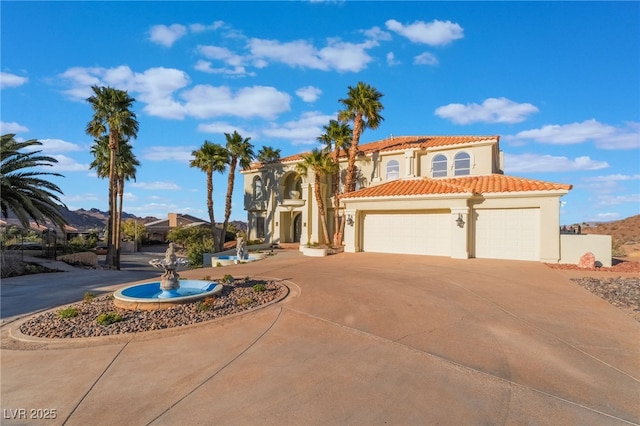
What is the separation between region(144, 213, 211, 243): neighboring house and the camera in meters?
55.2

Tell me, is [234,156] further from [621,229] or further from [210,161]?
[621,229]

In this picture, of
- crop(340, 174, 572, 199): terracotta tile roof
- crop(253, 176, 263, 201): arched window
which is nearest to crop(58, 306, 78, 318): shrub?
crop(340, 174, 572, 199): terracotta tile roof

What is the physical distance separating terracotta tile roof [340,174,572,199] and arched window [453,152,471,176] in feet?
2.93

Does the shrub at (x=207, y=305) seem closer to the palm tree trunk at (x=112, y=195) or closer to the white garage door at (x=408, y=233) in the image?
the white garage door at (x=408, y=233)

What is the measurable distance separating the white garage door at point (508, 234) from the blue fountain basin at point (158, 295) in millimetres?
14847

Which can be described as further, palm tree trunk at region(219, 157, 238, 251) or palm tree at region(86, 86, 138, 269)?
palm tree trunk at region(219, 157, 238, 251)

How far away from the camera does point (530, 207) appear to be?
59.7 ft

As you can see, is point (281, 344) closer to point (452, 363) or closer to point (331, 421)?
point (331, 421)

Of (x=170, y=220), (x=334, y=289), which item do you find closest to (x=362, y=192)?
(x=334, y=289)

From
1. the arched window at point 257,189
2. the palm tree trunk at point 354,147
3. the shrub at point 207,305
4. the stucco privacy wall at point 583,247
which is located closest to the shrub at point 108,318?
the shrub at point 207,305

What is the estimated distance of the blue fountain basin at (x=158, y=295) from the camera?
28.9ft

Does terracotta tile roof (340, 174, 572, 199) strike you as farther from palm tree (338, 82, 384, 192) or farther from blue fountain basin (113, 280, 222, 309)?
blue fountain basin (113, 280, 222, 309)

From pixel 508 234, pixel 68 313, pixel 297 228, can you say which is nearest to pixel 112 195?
pixel 297 228

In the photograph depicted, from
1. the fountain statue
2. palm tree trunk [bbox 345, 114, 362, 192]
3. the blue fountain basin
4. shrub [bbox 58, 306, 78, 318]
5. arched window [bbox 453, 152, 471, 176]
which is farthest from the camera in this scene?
palm tree trunk [bbox 345, 114, 362, 192]
